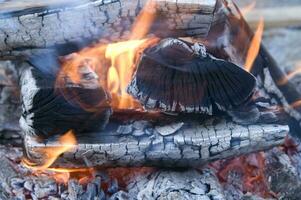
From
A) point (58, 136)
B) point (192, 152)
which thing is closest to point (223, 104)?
point (192, 152)

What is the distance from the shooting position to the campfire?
5.74 ft

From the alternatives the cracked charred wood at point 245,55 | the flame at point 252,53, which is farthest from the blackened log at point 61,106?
the flame at point 252,53

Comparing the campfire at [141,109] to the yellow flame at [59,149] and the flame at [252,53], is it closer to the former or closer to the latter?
the yellow flame at [59,149]

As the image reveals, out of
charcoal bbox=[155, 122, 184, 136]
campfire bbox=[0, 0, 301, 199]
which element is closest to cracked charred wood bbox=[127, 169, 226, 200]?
campfire bbox=[0, 0, 301, 199]

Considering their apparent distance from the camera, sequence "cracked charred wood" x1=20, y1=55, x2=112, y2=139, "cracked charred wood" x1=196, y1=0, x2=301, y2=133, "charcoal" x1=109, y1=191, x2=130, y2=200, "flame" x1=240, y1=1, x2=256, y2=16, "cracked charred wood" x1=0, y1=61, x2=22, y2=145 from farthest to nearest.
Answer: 1. "flame" x1=240, y1=1, x2=256, y2=16
2. "cracked charred wood" x1=0, y1=61, x2=22, y2=145
3. "cracked charred wood" x1=196, y1=0, x2=301, y2=133
4. "charcoal" x1=109, y1=191, x2=130, y2=200
5. "cracked charred wood" x1=20, y1=55, x2=112, y2=139

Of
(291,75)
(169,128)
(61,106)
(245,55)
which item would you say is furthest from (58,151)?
(291,75)

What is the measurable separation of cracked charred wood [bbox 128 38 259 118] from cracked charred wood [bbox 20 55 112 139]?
0.13m

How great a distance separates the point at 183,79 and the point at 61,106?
0.40 metres

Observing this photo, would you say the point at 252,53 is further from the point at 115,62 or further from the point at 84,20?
the point at 84,20

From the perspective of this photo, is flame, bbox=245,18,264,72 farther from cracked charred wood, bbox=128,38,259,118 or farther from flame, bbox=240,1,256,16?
flame, bbox=240,1,256,16

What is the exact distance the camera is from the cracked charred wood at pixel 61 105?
173cm

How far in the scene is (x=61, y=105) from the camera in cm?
174

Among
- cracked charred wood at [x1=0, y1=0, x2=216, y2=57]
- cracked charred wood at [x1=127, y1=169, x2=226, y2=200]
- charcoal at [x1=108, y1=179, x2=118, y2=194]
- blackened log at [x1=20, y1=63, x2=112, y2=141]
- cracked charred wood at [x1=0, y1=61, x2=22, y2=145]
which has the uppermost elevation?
cracked charred wood at [x1=0, y1=0, x2=216, y2=57]

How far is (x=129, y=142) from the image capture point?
1.80 meters
